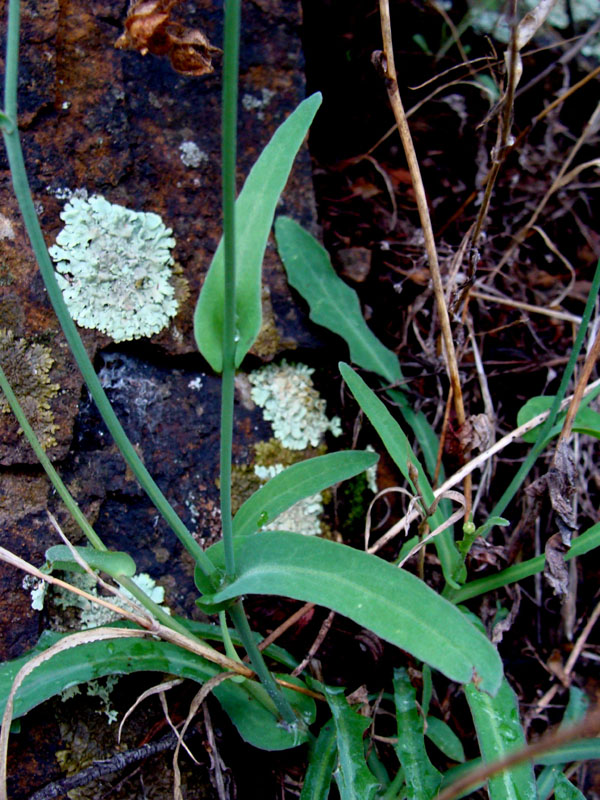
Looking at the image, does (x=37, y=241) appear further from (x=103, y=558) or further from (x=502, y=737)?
(x=502, y=737)

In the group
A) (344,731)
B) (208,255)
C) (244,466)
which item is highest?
(208,255)

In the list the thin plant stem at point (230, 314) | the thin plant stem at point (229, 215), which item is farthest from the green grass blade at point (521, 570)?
the thin plant stem at point (229, 215)

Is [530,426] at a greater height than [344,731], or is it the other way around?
[530,426]

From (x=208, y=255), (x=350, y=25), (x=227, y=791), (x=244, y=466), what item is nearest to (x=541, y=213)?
(x=350, y=25)

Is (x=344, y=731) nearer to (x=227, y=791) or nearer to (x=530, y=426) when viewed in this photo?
(x=227, y=791)

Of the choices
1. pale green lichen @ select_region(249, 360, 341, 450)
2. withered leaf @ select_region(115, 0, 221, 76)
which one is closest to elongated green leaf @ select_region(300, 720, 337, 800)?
pale green lichen @ select_region(249, 360, 341, 450)

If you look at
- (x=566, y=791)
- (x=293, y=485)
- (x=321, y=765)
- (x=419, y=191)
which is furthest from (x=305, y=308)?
(x=566, y=791)
